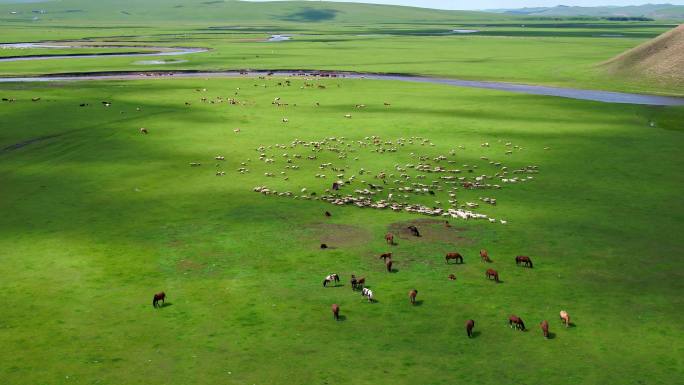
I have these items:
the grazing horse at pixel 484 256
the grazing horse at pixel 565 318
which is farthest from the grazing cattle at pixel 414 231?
the grazing horse at pixel 565 318

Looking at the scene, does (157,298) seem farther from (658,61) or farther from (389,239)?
(658,61)

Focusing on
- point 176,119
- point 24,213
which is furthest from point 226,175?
point 176,119

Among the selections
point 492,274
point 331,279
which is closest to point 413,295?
point 331,279

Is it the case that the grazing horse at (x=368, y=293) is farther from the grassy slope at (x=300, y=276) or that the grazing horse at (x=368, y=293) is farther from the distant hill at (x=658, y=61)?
the distant hill at (x=658, y=61)

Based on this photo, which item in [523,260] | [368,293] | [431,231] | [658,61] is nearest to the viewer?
[368,293]

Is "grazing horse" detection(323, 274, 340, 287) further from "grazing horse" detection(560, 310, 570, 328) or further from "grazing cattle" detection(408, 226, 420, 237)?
"grazing horse" detection(560, 310, 570, 328)
